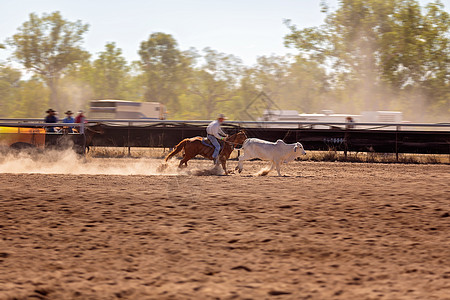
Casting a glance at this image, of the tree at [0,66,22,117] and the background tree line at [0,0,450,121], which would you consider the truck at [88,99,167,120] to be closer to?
the background tree line at [0,0,450,121]

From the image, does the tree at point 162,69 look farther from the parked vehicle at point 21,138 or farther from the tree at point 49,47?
the parked vehicle at point 21,138

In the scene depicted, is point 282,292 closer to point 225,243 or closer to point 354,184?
point 225,243

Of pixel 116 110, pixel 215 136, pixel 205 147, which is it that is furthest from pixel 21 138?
pixel 116 110

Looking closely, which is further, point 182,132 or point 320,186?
point 182,132

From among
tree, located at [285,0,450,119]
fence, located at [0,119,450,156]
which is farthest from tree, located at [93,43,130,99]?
fence, located at [0,119,450,156]

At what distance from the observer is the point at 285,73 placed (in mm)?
103000

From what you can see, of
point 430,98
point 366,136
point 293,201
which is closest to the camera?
point 293,201

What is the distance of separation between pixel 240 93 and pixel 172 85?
12.1 meters

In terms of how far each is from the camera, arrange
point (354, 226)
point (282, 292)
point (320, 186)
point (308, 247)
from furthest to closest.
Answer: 1. point (320, 186)
2. point (354, 226)
3. point (308, 247)
4. point (282, 292)

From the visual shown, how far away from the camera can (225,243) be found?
7.00 meters

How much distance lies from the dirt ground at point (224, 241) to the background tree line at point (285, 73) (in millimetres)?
49690

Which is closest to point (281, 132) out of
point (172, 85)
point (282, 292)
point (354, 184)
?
point (354, 184)

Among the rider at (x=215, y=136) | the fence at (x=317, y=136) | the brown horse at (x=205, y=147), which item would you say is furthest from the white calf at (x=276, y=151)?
the fence at (x=317, y=136)

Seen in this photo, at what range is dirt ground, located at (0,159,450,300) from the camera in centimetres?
549
